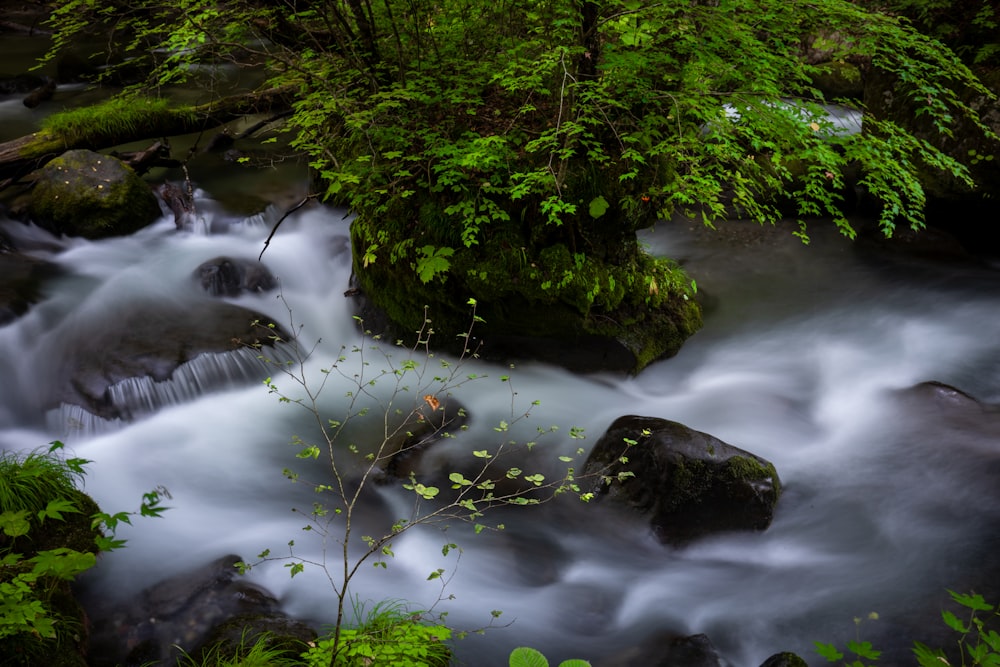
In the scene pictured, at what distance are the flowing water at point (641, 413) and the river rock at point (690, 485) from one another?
136mm

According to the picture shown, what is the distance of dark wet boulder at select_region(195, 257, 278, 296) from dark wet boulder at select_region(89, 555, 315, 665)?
3.56 m

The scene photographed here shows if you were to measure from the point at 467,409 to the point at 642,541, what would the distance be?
6.34 ft

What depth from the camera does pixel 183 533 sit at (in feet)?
15.6

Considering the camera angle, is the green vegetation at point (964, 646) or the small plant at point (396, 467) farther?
the small plant at point (396, 467)

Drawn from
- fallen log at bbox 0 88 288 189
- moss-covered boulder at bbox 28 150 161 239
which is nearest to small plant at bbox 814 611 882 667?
fallen log at bbox 0 88 288 189

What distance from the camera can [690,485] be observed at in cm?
461

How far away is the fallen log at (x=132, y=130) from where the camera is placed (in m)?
7.83

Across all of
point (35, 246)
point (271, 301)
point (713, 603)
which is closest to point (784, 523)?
point (713, 603)

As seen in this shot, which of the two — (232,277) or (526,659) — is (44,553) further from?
(232,277)

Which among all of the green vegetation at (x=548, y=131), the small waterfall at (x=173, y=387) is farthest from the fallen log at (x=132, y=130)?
the small waterfall at (x=173, y=387)

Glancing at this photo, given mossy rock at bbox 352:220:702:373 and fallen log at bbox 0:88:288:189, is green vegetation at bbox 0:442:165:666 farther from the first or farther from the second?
fallen log at bbox 0:88:288:189

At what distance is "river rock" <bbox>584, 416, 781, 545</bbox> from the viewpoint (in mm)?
→ 4625

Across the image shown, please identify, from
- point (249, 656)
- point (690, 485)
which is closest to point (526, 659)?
point (249, 656)

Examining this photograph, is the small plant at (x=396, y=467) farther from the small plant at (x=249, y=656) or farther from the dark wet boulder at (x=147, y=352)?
the dark wet boulder at (x=147, y=352)
